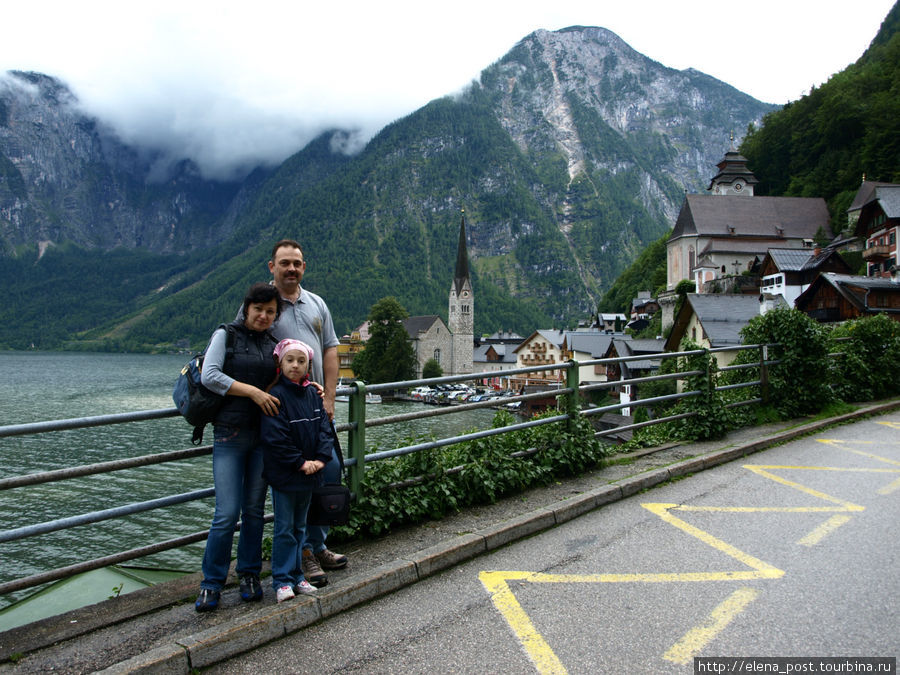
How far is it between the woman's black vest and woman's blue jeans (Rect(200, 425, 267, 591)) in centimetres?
7

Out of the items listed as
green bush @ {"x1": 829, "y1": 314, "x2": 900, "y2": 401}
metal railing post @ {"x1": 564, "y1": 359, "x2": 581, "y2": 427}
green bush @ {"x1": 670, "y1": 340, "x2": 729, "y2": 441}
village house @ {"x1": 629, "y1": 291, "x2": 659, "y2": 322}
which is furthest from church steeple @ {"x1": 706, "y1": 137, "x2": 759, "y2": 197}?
metal railing post @ {"x1": 564, "y1": 359, "x2": 581, "y2": 427}

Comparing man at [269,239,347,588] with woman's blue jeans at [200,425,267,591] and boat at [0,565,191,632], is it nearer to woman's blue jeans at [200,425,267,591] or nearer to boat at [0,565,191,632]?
woman's blue jeans at [200,425,267,591]

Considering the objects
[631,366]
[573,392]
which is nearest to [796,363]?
[573,392]

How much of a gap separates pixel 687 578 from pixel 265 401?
3.16 metres

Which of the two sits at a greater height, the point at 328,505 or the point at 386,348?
the point at 328,505

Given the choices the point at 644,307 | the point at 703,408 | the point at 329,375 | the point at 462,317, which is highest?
the point at 644,307

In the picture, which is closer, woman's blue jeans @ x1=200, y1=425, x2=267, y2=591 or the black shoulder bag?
woman's blue jeans @ x1=200, y1=425, x2=267, y2=591

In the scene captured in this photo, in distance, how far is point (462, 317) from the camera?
389 feet

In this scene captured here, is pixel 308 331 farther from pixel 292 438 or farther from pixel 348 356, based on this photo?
pixel 348 356

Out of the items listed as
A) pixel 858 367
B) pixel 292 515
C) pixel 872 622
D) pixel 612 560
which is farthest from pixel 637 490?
pixel 858 367

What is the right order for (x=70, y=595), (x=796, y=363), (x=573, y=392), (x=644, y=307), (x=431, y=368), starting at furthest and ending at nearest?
(x=431, y=368) → (x=644, y=307) → (x=796, y=363) → (x=70, y=595) → (x=573, y=392)

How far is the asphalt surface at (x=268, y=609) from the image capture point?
3.29 metres

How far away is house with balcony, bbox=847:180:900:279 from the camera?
4447 cm

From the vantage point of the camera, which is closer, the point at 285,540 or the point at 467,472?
the point at 285,540
